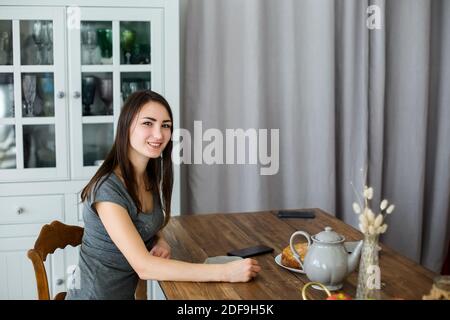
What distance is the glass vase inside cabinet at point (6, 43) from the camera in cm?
282

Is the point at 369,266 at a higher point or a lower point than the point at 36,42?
lower

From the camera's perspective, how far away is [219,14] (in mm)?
3312

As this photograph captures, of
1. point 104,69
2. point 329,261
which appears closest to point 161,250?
point 329,261

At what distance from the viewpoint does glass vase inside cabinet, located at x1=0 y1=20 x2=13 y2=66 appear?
2824mm

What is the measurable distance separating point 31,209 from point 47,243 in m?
0.90

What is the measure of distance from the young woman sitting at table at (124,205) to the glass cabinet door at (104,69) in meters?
0.87

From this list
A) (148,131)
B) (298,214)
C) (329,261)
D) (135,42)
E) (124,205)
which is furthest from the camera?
(135,42)

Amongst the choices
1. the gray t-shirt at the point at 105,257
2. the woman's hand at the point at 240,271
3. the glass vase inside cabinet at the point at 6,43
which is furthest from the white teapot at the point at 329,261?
the glass vase inside cabinet at the point at 6,43

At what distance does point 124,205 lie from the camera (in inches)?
75.7

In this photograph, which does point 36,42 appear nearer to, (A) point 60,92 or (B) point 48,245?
(A) point 60,92

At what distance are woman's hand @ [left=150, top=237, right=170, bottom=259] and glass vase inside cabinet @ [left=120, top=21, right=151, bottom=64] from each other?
1.16 meters
